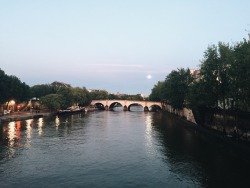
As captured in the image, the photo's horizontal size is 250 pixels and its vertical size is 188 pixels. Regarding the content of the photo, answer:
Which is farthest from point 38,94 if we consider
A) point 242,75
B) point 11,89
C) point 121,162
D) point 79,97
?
point 242,75

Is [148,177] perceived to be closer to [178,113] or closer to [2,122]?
[2,122]

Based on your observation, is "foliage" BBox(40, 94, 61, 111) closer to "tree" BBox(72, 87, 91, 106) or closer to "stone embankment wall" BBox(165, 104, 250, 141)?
"tree" BBox(72, 87, 91, 106)

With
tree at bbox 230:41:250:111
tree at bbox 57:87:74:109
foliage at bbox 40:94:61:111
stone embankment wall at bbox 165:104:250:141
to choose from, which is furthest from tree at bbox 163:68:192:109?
tree at bbox 57:87:74:109

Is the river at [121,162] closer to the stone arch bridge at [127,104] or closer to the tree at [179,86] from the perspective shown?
the tree at [179,86]

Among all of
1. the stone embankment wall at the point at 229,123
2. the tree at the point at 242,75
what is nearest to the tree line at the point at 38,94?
the stone embankment wall at the point at 229,123

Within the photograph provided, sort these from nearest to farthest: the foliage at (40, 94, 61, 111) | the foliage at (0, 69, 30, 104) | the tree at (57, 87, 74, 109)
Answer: the foliage at (0, 69, 30, 104)
the foliage at (40, 94, 61, 111)
the tree at (57, 87, 74, 109)

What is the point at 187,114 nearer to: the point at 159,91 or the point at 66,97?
the point at 159,91

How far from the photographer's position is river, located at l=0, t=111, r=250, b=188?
29688mm

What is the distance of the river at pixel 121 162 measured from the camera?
2969cm

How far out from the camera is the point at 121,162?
37.3 m

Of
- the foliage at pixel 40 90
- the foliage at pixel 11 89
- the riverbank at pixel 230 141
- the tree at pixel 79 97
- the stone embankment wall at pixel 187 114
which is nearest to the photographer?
the riverbank at pixel 230 141

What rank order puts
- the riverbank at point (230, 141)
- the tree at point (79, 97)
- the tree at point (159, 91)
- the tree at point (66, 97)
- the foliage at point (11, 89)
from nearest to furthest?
the riverbank at point (230, 141) < the foliage at point (11, 89) < the tree at point (66, 97) < the tree at point (159, 91) < the tree at point (79, 97)

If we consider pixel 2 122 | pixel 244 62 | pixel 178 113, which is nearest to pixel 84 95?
pixel 178 113

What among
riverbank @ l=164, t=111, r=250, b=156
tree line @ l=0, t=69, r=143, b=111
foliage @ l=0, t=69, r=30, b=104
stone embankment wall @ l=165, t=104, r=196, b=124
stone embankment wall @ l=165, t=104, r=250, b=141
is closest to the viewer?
riverbank @ l=164, t=111, r=250, b=156
